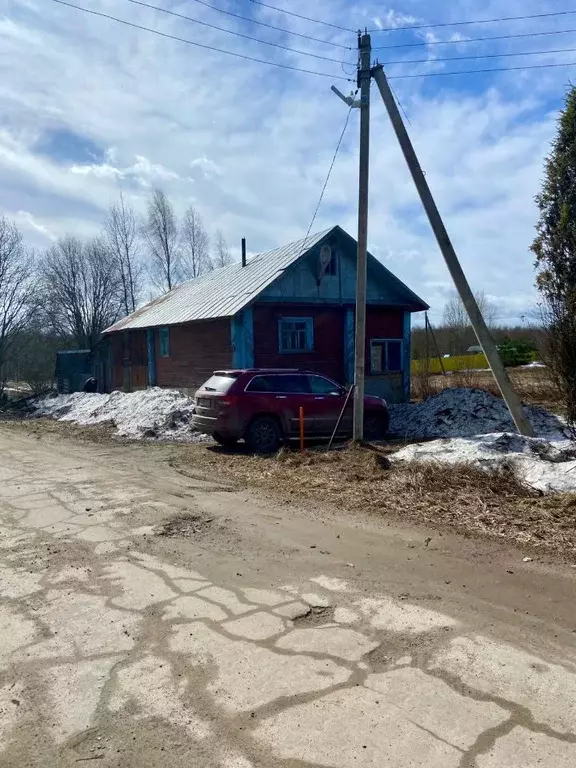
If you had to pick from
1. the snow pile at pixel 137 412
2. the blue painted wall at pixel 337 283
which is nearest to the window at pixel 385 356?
the blue painted wall at pixel 337 283

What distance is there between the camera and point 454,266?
38.2ft

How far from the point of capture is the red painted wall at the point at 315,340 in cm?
1873

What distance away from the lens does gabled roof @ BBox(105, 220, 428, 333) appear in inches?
736

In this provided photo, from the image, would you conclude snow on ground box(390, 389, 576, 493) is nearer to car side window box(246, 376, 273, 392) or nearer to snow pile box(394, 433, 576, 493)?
snow pile box(394, 433, 576, 493)

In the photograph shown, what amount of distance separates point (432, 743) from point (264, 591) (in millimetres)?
2145

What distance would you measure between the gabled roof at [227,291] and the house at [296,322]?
0.20 feet

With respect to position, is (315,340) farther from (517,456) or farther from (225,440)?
(517,456)

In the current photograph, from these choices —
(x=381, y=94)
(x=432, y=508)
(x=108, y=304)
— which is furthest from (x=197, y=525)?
(x=108, y=304)

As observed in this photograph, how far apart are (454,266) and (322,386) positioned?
3.90 m

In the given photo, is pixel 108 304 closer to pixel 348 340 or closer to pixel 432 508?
pixel 348 340

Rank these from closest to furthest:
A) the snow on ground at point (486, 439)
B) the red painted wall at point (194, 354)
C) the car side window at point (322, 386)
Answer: the snow on ground at point (486, 439), the car side window at point (322, 386), the red painted wall at point (194, 354)

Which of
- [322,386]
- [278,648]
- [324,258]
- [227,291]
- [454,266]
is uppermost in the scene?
[324,258]

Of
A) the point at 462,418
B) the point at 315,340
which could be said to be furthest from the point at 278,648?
the point at 315,340

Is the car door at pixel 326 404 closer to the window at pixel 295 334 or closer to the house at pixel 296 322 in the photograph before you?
the house at pixel 296 322
